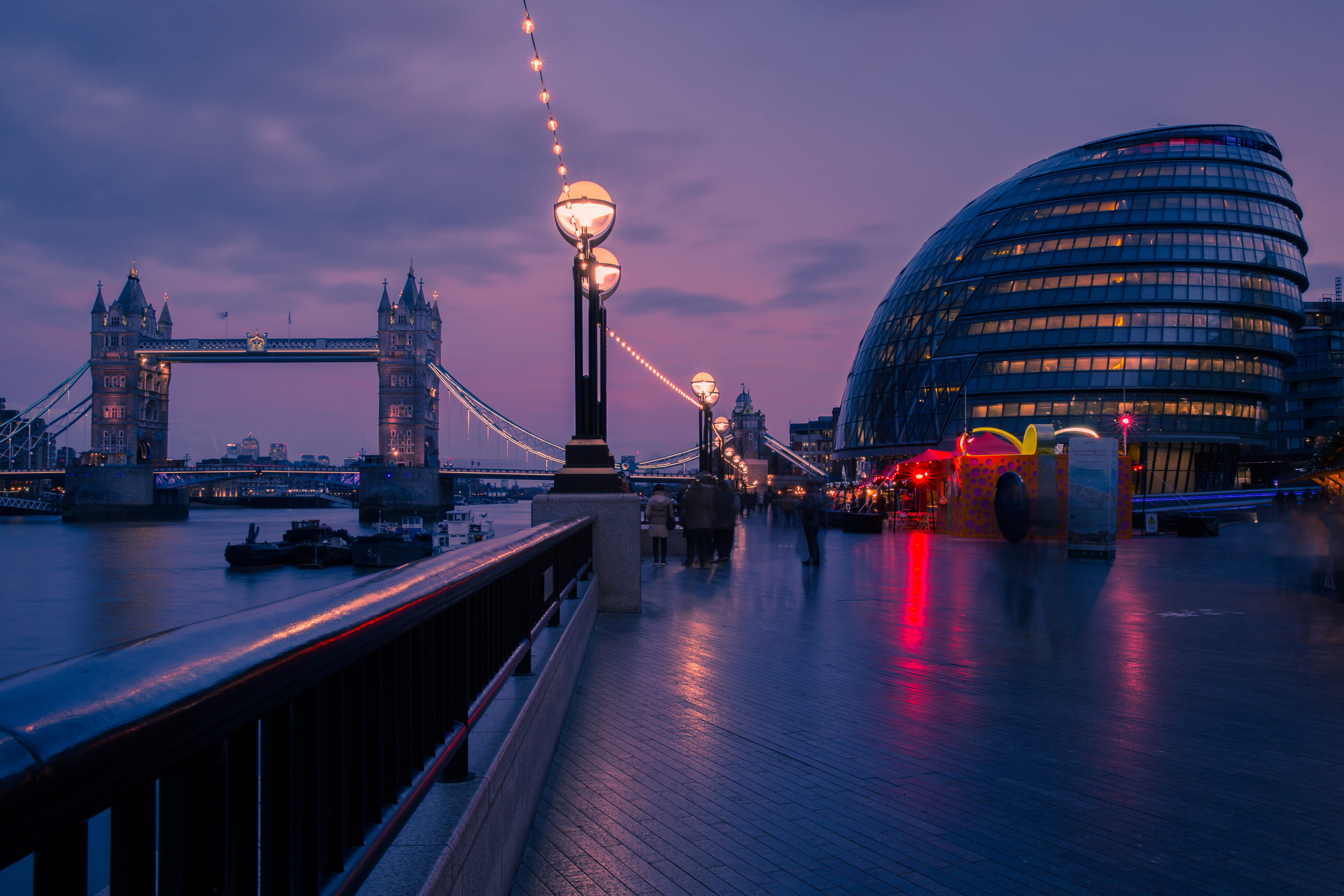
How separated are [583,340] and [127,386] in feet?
406

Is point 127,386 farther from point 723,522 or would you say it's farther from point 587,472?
point 587,472

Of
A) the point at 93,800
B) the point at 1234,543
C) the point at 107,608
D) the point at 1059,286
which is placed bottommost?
the point at 107,608

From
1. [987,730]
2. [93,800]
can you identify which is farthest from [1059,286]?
[93,800]

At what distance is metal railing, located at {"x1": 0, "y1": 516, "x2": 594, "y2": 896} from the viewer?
2.67 ft

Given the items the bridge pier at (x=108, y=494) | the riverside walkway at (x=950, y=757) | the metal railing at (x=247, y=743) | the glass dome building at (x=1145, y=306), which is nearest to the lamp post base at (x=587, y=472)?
the riverside walkway at (x=950, y=757)

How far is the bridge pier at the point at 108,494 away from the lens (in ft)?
326

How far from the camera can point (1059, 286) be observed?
2448 inches

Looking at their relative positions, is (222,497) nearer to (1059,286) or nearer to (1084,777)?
(1059,286)

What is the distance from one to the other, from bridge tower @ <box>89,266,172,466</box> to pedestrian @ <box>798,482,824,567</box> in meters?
112

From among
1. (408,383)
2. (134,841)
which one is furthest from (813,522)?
(408,383)

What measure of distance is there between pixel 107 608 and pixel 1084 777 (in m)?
39.0

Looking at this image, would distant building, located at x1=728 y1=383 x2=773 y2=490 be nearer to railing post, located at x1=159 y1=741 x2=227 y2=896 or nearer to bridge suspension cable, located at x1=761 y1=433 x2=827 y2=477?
bridge suspension cable, located at x1=761 y1=433 x2=827 y2=477

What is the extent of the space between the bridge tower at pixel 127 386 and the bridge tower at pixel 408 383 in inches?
1137

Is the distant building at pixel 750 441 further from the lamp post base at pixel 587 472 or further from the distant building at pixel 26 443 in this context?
the distant building at pixel 26 443
